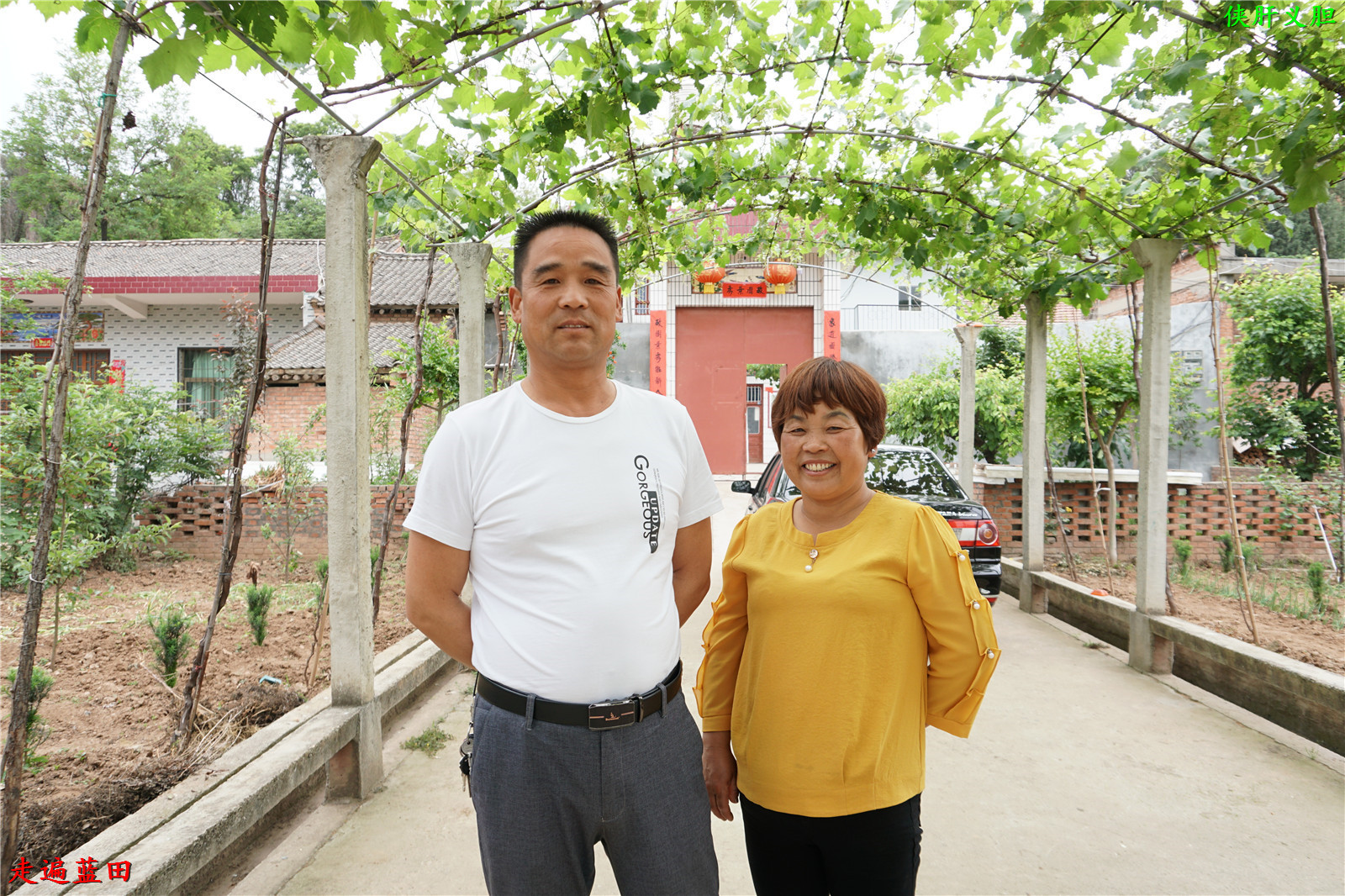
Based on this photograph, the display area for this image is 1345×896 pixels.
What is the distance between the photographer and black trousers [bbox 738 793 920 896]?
1.51m

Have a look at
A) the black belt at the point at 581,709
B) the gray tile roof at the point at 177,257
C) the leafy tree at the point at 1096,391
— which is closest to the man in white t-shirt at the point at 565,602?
the black belt at the point at 581,709

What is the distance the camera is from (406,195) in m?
4.32

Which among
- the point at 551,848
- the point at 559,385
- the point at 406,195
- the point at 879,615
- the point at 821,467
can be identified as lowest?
the point at 551,848

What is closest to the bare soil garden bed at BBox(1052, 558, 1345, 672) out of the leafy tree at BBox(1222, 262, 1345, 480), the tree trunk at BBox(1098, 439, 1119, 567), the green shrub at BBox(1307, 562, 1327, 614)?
the green shrub at BBox(1307, 562, 1327, 614)

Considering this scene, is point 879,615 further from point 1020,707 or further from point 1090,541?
point 1090,541

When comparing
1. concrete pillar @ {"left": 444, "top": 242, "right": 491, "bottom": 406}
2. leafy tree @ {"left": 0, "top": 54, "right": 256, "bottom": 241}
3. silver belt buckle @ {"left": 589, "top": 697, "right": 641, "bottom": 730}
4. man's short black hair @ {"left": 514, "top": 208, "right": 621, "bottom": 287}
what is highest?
leafy tree @ {"left": 0, "top": 54, "right": 256, "bottom": 241}

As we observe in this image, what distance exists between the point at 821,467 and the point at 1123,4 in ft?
8.86

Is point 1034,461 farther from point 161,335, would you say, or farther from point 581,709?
point 161,335

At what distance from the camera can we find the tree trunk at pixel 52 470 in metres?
2.06

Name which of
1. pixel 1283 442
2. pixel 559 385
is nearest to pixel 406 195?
pixel 559 385

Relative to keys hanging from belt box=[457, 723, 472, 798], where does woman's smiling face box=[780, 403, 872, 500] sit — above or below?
Result: above

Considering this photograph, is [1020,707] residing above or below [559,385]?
below

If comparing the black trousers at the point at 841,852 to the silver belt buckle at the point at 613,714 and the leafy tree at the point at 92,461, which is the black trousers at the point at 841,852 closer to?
the silver belt buckle at the point at 613,714

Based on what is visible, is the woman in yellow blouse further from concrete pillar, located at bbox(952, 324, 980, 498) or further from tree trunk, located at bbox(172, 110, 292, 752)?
concrete pillar, located at bbox(952, 324, 980, 498)
